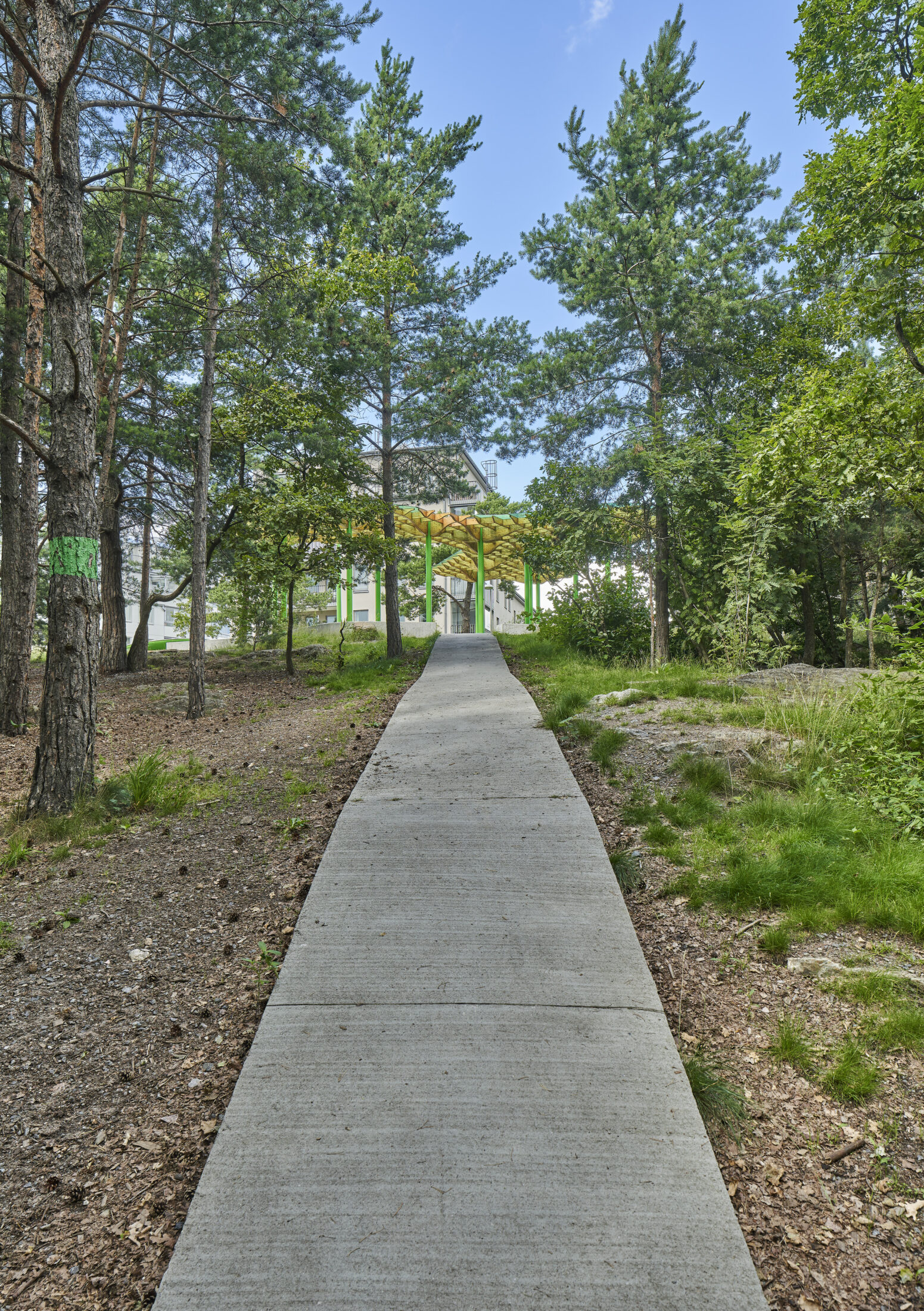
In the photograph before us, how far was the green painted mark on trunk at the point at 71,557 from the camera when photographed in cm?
472

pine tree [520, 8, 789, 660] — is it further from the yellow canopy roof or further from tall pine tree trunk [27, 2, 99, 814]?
tall pine tree trunk [27, 2, 99, 814]

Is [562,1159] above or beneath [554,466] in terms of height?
beneath

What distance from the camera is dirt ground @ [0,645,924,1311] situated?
1835mm

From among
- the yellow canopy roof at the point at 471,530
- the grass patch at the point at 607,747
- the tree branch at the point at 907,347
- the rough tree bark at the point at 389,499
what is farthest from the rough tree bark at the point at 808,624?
the grass patch at the point at 607,747

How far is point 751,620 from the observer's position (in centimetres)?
1007

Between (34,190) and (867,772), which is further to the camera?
(34,190)

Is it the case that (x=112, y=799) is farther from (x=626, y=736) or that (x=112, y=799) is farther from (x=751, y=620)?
(x=751, y=620)

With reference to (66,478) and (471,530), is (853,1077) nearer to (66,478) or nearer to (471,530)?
(66,478)

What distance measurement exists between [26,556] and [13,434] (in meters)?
1.88

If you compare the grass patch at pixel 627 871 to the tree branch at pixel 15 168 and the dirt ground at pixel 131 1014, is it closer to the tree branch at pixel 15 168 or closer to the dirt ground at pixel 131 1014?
the dirt ground at pixel 131 1014

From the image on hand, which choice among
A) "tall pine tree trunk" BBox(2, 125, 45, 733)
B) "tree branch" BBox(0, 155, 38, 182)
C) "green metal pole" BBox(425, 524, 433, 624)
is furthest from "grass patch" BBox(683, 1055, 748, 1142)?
"green metal pole" BBox(425, 524, 433, 624)

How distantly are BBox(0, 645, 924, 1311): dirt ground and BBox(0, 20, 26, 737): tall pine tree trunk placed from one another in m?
4.30

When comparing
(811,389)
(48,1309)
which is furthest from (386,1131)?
(811,389)

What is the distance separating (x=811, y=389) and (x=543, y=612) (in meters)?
7.71
